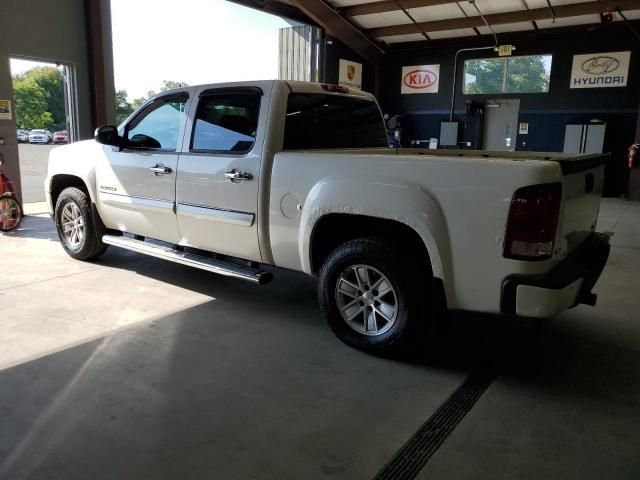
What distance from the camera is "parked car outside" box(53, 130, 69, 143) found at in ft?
30.6

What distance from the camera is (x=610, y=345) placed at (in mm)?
3531

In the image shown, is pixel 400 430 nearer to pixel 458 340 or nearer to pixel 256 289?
pixel 458 340

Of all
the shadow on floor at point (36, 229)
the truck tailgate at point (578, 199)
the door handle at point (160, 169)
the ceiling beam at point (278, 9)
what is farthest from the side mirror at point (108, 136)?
the ceiling beam at point (278, 9)

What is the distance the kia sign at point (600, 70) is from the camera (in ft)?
43.9

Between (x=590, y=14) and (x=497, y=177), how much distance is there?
39.2 ft

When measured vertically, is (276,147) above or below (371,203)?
above

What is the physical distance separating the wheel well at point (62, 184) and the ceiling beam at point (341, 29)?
8663 mm

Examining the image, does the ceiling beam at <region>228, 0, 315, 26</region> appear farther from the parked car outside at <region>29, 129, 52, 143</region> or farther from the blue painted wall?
the parked car outside at <region>29, 129, 52, 143</region>

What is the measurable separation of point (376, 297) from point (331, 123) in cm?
161

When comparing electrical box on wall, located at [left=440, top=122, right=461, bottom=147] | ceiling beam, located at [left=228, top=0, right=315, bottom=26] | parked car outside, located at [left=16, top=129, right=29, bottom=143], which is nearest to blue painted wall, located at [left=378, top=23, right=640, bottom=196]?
electrical box on wall, located at [left=440, top=122, right=461, bottom=147]

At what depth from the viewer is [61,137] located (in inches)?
375

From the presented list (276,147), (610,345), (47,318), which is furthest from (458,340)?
(47,318)

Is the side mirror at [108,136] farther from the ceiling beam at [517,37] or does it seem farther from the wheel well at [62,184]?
the ceiling beam at [517,37]

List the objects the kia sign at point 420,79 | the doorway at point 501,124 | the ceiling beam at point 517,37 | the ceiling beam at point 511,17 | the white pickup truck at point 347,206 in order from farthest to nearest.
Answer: the kia sign at point 420,79, the doorway at point 501,124, the ceiling beam at point 517,37, the ceiling beam at point 511,17, the white pickup truck at point 347,206
